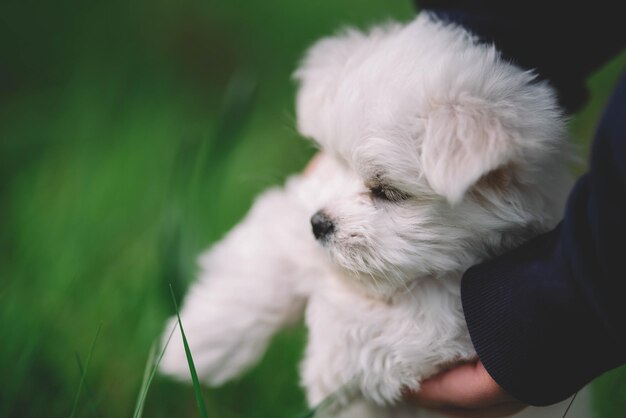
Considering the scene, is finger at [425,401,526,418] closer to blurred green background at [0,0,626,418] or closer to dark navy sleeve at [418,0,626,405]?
dark navy sleeve at [418,0,626,405]

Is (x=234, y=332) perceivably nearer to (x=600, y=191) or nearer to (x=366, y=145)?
(x=366, y=145)

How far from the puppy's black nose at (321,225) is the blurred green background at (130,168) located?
465mm

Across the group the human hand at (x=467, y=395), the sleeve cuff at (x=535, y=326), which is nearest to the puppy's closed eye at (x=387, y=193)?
the sleeve cuff at (x=535, y=326)

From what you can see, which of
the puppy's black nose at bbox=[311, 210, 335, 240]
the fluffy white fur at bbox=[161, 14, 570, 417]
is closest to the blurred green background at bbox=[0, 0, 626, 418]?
the fluffy white fur at bbox=[161, 14, 570, 417]

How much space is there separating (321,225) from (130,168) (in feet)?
4.69

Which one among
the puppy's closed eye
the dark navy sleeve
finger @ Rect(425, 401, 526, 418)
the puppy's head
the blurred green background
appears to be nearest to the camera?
the dark navy sleeve

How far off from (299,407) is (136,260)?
2.35ft

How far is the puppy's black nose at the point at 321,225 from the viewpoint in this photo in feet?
3.80

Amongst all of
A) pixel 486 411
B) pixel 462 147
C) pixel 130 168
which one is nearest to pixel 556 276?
pixel 462 147

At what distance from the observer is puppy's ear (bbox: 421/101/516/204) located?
3.16 feet

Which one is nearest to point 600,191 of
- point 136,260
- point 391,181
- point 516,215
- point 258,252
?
point 516,215

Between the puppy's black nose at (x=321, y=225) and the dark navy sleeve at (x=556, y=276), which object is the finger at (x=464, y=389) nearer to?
the dark navy sleeve at (x=556, y=276)

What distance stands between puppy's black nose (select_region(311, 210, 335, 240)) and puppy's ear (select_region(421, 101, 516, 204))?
227 millimetres

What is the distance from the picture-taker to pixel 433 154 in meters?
1.00
